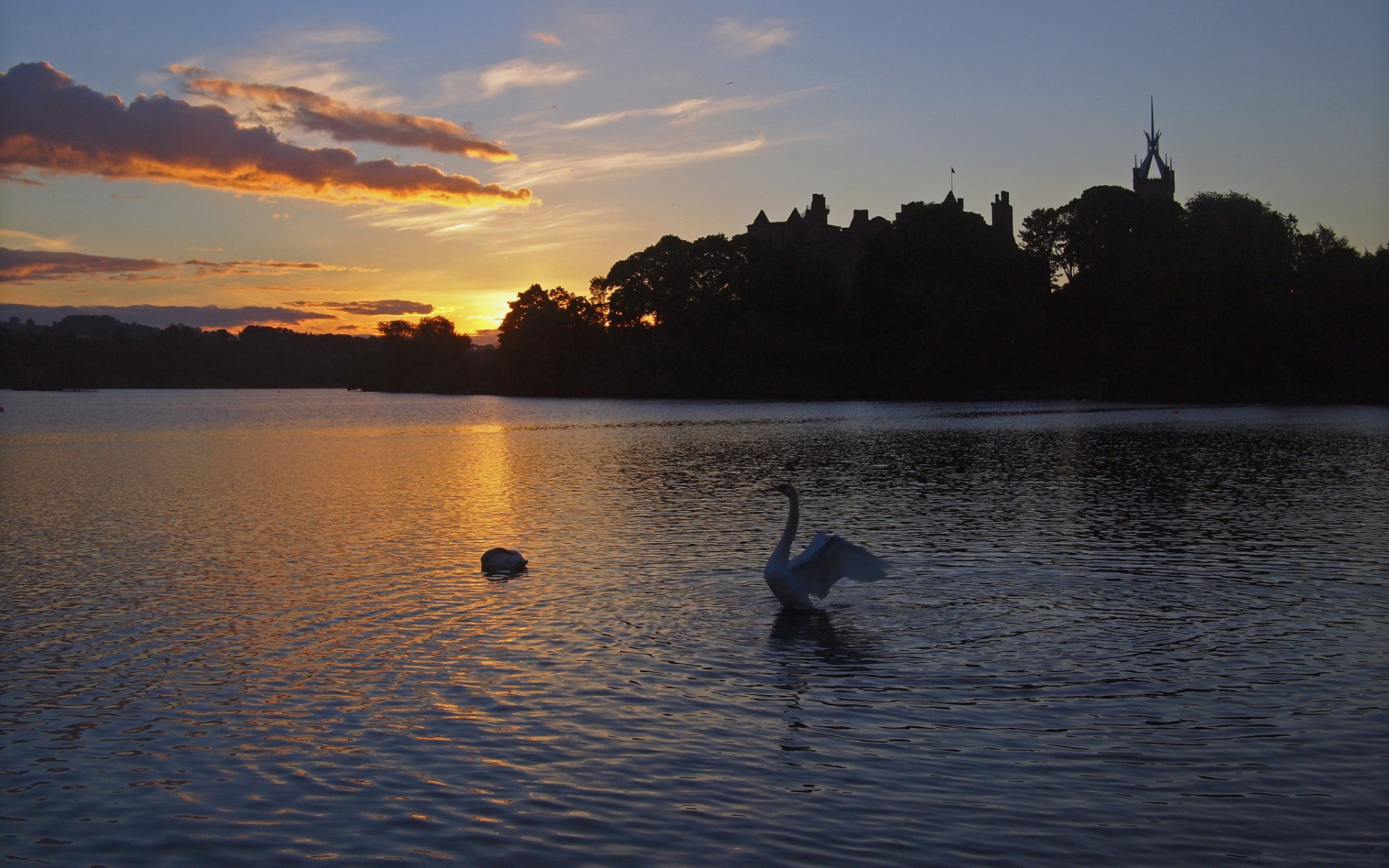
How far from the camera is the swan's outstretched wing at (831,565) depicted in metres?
13.3

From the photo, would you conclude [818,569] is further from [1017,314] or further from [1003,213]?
[1003,213]

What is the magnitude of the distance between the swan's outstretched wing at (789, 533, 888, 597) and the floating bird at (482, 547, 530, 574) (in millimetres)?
5016

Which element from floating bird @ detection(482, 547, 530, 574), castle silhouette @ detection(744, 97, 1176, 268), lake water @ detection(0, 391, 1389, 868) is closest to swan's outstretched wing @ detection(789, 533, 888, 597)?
lake water @ detection(0, 391, 1389, 868)

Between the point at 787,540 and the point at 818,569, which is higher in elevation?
the point at 787,540

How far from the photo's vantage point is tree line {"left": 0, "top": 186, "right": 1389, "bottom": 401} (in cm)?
9094

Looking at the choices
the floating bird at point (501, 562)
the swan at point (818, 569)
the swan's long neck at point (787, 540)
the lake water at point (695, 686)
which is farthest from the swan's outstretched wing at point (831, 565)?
the floating bird at point (501, 562)

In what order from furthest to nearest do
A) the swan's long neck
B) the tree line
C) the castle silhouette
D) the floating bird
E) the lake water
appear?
the castle silhouette → the tree line → the floating bird → the swan's long neck → the lake water

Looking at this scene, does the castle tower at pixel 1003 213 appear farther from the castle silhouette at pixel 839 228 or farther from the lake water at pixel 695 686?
the lake water at pixel 695 686

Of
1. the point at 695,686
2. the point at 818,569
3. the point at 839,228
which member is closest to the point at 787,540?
the point at 818,569

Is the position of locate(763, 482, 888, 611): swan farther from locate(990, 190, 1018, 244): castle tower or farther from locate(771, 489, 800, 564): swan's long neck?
locate(990, 190, 1018, 244): castle tower

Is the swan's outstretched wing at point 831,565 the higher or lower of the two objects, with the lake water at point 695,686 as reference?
higher

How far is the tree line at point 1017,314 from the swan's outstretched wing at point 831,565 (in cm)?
8628

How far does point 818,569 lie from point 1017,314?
95017 mm

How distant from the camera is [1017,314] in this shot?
338 feet
